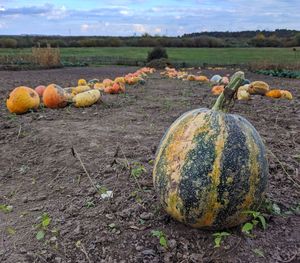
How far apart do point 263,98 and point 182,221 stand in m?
6.19

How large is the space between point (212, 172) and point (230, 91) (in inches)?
21.2

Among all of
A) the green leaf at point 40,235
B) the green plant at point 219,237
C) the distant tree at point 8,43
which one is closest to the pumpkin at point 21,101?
the green leaf at point 40,235

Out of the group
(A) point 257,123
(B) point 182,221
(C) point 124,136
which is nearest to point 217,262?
(B) point 182,221

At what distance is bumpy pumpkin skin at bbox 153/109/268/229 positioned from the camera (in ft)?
9.09

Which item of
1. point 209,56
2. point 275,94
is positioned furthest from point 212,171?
point 209,56

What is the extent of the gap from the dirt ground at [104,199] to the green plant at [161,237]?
0.03 metres

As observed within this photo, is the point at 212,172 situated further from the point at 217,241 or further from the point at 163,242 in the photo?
the point at 163,242

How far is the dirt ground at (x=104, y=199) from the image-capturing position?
282 cm

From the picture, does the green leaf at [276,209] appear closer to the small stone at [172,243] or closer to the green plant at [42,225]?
the small stone at [172,243]

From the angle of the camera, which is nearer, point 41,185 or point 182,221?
point 182,221

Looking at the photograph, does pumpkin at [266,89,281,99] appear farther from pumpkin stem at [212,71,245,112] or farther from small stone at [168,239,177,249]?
small stone at [168,239,177,249]

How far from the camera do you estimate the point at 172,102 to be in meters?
8.00

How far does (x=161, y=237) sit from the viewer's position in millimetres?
2883

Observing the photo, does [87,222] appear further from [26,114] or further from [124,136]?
[26,114]
